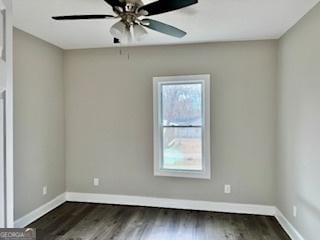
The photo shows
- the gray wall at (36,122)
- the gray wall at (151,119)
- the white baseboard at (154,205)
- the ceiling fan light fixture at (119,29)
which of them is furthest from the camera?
the gray wall at (151,119)

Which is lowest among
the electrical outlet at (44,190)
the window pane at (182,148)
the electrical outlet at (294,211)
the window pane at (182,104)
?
the electrical outlet at (294,211)

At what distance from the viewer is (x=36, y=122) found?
3.86 m

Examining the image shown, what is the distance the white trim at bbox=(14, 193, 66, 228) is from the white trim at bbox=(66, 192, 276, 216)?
20 cm

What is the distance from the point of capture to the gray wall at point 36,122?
11.5 ft

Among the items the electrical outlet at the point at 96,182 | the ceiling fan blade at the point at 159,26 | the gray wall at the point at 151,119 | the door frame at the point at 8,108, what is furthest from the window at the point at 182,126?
the door frame at the point at 8,108

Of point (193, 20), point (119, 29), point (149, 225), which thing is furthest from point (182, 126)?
point (119, 29)

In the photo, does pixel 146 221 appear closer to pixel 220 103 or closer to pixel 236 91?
pixel 220 103

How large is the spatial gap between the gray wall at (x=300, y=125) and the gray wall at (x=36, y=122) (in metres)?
3.31

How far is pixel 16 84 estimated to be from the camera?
136 inches

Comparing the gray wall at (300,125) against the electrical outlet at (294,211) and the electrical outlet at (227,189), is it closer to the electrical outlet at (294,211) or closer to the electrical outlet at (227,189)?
the electrical outlet at (294,211)

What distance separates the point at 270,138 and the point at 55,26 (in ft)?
10.6

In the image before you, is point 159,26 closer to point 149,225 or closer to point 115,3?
point 115,3

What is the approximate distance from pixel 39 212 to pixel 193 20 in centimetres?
329

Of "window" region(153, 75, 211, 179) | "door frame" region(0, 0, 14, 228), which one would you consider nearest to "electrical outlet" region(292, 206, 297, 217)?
"window" region(153, 75, 211, 179)
